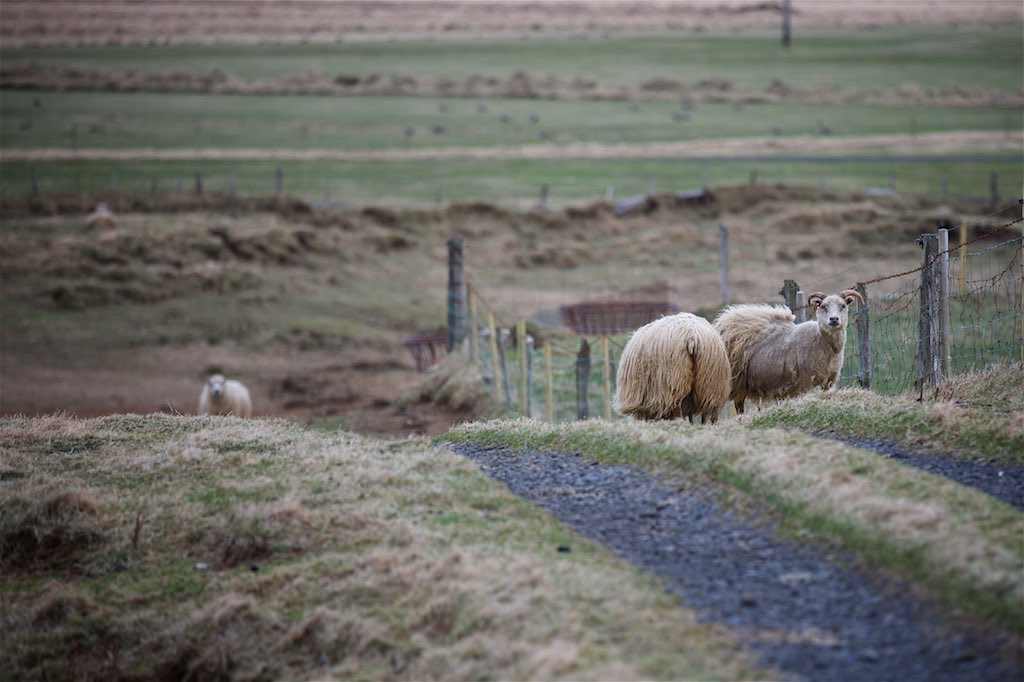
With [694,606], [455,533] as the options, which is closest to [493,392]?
[455,533]

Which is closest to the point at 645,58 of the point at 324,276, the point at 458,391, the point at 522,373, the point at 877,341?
the point at 324,276

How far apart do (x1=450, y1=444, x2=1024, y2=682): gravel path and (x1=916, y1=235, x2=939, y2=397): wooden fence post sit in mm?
3638

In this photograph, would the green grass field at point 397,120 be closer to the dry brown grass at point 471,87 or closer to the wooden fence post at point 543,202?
the dry brown grass at point 471,87

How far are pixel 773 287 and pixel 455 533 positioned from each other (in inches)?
854

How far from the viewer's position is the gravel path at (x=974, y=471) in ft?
26.6

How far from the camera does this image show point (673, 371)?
39.1 feet

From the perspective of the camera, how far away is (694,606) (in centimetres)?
Result: 697

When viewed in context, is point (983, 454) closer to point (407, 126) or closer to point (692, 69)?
point (407, 126)

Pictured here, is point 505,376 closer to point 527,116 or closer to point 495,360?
point 495,360

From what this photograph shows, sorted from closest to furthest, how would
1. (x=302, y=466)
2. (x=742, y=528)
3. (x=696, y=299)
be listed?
(x=742, y=528) < (x=302, y=466) < (x=696, y=299)

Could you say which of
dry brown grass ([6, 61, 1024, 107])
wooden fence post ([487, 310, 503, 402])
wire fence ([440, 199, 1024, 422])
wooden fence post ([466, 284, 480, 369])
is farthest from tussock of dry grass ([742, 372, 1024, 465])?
dry brown grass ([6, 61, 1024, 107])

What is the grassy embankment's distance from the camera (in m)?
6.75

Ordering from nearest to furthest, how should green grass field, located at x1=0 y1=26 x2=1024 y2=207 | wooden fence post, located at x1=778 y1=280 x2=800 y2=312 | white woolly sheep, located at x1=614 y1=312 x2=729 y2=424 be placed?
white woolly sheep, located at x1=614 y1=312 x2=729 y2=424 → wooden fence post, located at x1=778 y1=280 x2=800 y2=312 → green grass field, located at x1=0 y1=26 x2=1024 y2=207

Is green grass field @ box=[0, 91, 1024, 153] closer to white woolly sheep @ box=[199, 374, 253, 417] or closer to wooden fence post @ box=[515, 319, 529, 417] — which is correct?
white woolly sheep @ box=[199, 374, 253, 417]
